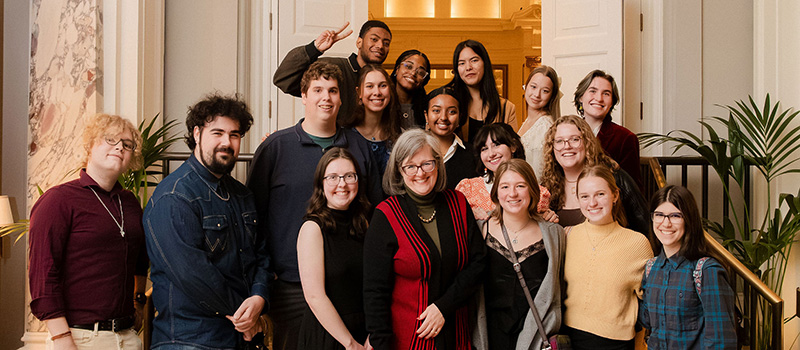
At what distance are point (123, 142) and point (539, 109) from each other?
7.71ft

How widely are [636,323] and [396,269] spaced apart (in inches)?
42.7

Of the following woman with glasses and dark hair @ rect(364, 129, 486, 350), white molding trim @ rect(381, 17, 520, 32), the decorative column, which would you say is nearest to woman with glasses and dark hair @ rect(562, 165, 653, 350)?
woman with glasses and dark hair @ rect(364, 129, 486, 350)

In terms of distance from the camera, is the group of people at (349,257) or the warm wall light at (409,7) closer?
the group of people at (349,257)

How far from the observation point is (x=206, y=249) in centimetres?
265

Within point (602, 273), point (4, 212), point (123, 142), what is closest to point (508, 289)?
point (602, 273)

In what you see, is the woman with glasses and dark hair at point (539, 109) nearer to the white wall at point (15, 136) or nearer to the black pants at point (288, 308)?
the black pants at point (288, 308)

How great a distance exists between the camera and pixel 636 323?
2768 mm

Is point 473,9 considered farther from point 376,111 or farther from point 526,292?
point 526,292

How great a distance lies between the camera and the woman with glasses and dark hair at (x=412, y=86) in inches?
159

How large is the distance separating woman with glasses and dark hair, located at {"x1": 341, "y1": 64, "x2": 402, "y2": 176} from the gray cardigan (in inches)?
41.4

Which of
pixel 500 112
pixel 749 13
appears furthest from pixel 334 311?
pixel 749 13

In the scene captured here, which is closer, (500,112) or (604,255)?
(604,255)

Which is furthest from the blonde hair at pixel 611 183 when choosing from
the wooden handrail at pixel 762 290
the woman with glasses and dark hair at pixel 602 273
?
the wooden handrail at pixel 762 290

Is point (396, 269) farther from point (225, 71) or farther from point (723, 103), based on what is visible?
point (723, 103)
